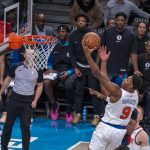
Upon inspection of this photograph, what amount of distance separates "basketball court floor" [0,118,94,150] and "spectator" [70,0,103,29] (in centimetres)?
231

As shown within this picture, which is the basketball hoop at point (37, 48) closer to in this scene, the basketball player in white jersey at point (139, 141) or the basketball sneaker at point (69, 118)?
the basketball sneaker at point (69, 118)

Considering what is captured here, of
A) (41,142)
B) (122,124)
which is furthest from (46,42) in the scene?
(122,124)

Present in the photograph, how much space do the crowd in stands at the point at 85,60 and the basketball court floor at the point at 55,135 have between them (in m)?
0.25

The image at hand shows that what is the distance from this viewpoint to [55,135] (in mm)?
11352

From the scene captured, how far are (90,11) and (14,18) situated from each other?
2.27 meters

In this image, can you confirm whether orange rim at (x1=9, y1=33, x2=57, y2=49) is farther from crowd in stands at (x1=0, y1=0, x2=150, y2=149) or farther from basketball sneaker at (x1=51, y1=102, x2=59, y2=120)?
basketball sneaker at (x1=51, y1=102, x2=59, y2=120)

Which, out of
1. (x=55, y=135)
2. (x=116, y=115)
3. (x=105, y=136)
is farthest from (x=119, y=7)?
(x=105, y=136)

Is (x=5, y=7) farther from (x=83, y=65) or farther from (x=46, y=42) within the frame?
(x=83, y=65)

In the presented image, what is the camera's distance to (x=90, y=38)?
852 centimetres

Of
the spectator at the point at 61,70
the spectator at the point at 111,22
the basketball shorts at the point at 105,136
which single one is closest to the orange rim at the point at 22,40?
the spectator at the point at 61,70

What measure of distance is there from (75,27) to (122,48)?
168 centimetres

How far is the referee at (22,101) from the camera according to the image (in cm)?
941

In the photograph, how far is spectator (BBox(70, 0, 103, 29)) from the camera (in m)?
12.7

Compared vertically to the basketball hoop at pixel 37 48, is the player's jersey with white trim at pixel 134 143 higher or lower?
lower
